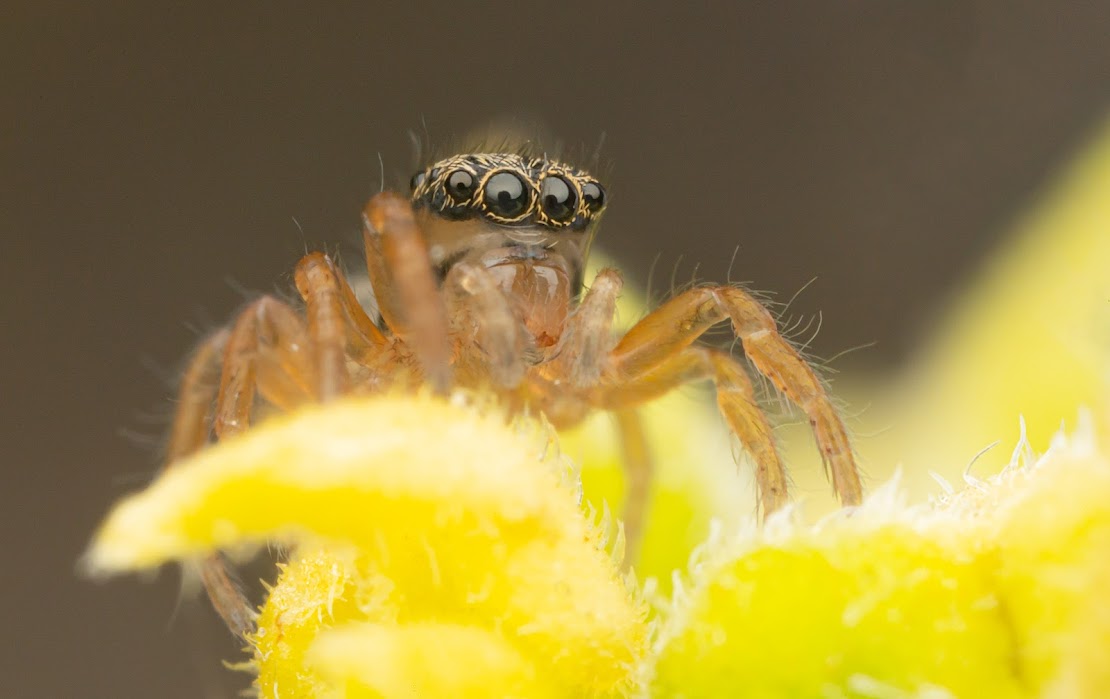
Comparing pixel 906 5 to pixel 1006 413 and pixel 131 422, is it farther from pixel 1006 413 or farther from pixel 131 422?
pixel 131 422

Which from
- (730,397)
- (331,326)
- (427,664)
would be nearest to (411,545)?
(427,664)

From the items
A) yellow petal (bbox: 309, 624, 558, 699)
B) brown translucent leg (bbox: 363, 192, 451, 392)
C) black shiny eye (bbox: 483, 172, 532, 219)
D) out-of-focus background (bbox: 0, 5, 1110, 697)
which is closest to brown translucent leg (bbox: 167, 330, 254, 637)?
brown translucent leg (bbox: 363, 192, 451, 392)

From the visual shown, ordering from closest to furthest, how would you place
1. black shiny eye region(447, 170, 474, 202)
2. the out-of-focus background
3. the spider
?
1. the spider
2. black shiny eye region(447, 170, 474, 202)
3. the out-of-focus background

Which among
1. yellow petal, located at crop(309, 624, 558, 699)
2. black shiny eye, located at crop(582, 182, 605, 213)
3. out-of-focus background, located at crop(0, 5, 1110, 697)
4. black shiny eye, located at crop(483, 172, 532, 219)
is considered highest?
out-of-focus background, located at crop(0, 5, 1110, 697)

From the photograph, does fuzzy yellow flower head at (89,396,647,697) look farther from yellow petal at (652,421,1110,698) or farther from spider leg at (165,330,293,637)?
spider leg at (165,330,293,637)

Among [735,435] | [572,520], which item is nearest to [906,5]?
[735,435]

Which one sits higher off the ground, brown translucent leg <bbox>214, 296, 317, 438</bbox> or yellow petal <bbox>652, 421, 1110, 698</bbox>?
brown translucent leg <bbox>214, 296, 317, 438</bbox>

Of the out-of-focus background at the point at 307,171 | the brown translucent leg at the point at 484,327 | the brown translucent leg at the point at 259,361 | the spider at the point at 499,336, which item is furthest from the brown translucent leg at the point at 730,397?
the out-of-focus background at the point at 307,171

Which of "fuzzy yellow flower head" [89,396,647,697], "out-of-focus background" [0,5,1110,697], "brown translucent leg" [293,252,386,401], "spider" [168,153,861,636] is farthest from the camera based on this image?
"out-of-focus background" [0,5,1110,697]
